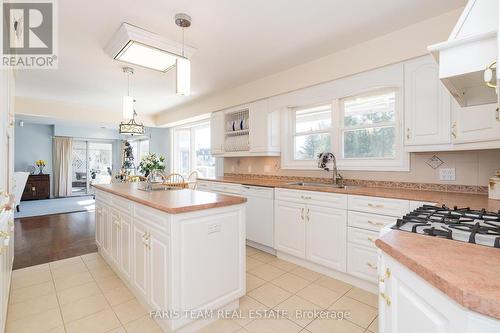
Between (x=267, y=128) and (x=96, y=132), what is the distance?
314 inches

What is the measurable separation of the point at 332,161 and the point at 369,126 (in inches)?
23.3

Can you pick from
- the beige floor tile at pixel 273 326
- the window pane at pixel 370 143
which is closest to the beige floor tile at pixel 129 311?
the beige floor tile at pixel 273 326

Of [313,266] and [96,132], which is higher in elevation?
[96,132]

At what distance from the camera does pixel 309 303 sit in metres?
2.09

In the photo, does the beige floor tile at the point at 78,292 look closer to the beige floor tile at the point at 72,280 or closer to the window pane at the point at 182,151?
the beige floor tile at the point at 72,280

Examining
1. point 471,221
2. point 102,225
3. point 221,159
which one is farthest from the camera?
point 221,159

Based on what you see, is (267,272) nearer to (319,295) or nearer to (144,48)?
(319,295)

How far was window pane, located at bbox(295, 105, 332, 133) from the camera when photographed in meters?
3.32

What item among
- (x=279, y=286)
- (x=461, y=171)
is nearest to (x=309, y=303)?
(x=279, y=286)

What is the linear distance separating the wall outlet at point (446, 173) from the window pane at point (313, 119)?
137cm

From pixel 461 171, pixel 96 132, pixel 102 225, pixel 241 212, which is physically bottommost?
pixel 102 225

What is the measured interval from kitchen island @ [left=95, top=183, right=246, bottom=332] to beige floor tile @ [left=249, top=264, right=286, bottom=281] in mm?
606

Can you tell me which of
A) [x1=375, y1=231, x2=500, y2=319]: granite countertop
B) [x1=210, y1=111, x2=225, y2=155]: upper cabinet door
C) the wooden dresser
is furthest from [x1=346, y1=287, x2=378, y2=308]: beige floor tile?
the wooden dresser

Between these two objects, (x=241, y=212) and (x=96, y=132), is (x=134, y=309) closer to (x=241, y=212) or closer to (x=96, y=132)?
(x=241, y=212)
